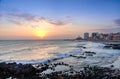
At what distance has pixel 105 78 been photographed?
43.8 ft

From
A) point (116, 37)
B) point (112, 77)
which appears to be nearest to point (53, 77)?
point (112, 77)

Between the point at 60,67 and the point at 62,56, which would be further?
the point at 62,56

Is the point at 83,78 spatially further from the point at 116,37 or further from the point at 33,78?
the point at 116,37

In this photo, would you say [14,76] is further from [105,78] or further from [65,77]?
[105,78]

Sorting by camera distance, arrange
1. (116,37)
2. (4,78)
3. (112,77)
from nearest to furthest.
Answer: (4,78) < (112,77) < (116,37)

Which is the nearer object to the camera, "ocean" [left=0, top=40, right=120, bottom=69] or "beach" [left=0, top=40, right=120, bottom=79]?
"beach" [left=0, top=40, right=120, bottom=79]

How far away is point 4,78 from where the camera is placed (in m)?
12.8

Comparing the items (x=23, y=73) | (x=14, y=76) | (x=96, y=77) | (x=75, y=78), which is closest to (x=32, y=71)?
(x=23, y=73)

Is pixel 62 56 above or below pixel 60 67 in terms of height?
below

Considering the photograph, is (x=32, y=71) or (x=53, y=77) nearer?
(x=53, y=77)

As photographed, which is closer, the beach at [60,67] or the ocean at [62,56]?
the beach at [60,67]

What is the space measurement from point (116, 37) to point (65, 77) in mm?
169234

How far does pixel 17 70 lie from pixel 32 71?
1293 millimetres

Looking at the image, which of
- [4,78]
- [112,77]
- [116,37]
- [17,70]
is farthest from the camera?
[116,37]
